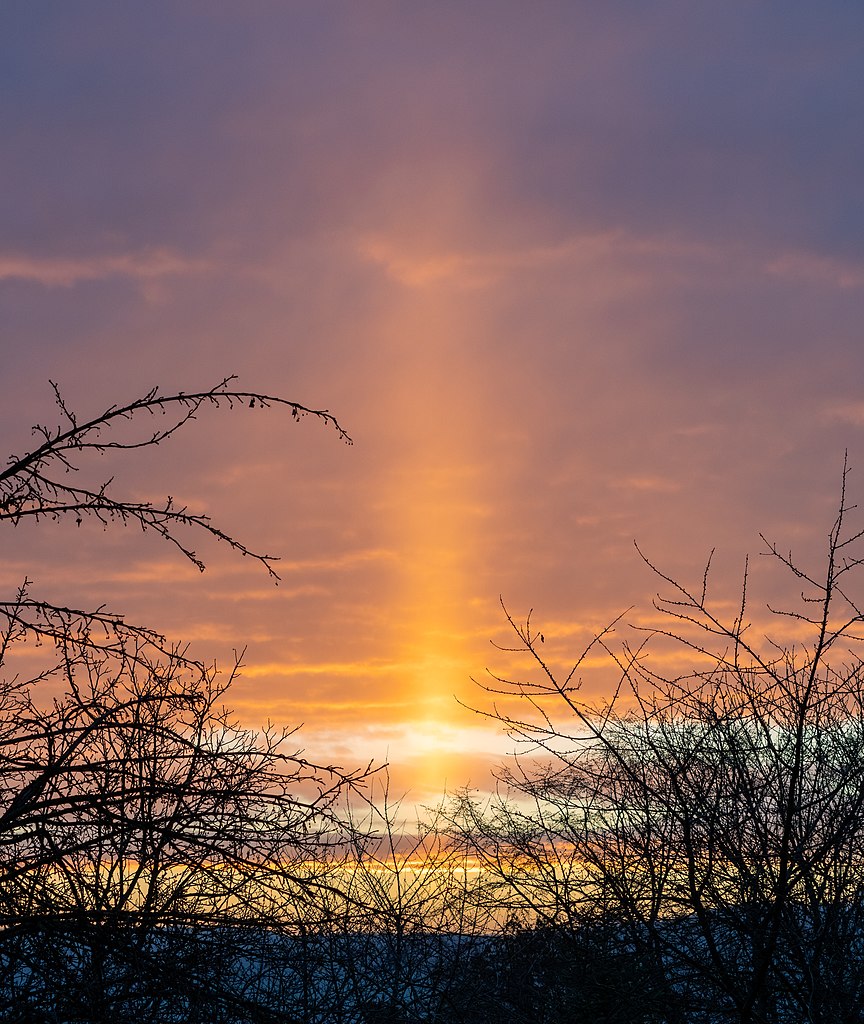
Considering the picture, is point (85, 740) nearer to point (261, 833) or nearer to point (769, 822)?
point (261, 833)

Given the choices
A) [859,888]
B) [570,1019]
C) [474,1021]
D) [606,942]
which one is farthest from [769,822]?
[474,1021]

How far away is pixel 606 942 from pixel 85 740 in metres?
7.38

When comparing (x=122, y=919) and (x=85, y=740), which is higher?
(x=85, y=740)

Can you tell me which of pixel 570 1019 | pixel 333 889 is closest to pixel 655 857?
Result: pixel 570 1019

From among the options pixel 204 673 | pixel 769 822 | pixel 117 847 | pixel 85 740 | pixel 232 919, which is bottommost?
pixel 232 919

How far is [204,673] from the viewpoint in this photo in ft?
15.4

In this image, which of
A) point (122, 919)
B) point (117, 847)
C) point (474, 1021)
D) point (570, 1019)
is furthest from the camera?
point (474, 1021)

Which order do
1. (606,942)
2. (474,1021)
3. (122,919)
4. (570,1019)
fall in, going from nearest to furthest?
(122,919) < (606,942) < (570,1019) < (474,1021)

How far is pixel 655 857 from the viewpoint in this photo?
9922 mm

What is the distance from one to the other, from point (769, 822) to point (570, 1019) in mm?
5004

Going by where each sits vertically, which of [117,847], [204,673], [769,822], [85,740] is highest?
[769,822]

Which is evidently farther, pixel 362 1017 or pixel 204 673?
pixel 362 1017

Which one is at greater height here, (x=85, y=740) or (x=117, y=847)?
(x=85, y=740)

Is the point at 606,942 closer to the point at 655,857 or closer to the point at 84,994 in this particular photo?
the point at 655,857
